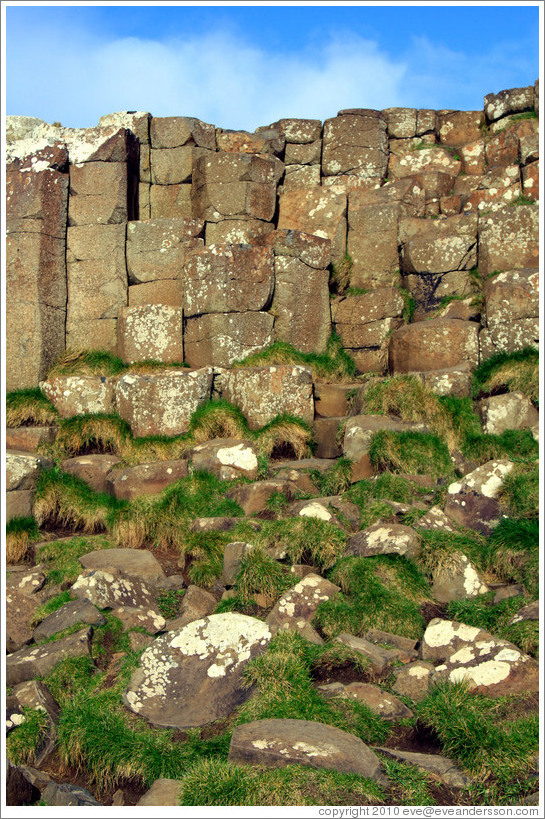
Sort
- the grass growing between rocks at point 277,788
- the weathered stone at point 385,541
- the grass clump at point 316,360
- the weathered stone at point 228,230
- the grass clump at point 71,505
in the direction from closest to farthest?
the grass growing between rocks at point 277,788
the weathered stone at point 385,541
the grass clump at point 71,505
the grass clump at point 316,360
the weathered stone at point 228,230

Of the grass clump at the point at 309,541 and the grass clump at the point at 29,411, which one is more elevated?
the grass clump at the point at 29,411

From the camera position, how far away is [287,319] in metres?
11.5

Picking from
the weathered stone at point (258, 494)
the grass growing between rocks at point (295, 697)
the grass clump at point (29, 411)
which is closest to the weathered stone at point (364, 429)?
the weathered stone at point (258, 494)

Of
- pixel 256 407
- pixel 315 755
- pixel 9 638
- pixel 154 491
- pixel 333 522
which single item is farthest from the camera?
pixel 256 407

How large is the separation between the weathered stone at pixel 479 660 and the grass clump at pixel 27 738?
8.74ft

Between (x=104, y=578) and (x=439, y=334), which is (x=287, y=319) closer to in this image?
(x=439, y=334)

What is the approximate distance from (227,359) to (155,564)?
4262 mm

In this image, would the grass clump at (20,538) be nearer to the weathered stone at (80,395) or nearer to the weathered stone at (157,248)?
the weathered stone at (80,395)

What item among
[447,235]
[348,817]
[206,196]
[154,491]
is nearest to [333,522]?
[154,491]

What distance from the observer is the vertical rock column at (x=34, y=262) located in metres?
11.3

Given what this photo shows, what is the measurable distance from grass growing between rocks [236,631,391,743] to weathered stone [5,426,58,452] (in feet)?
17.6

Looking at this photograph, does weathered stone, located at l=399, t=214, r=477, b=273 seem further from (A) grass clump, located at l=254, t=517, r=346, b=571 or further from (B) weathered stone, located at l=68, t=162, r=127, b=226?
(A) grass clump, located at l=254, t=517, r=346, b=571

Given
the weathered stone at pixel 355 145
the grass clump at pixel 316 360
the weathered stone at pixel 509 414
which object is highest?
the weathered stone at pixel 355 145

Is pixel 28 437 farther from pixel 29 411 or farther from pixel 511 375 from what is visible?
pixel 511 375
